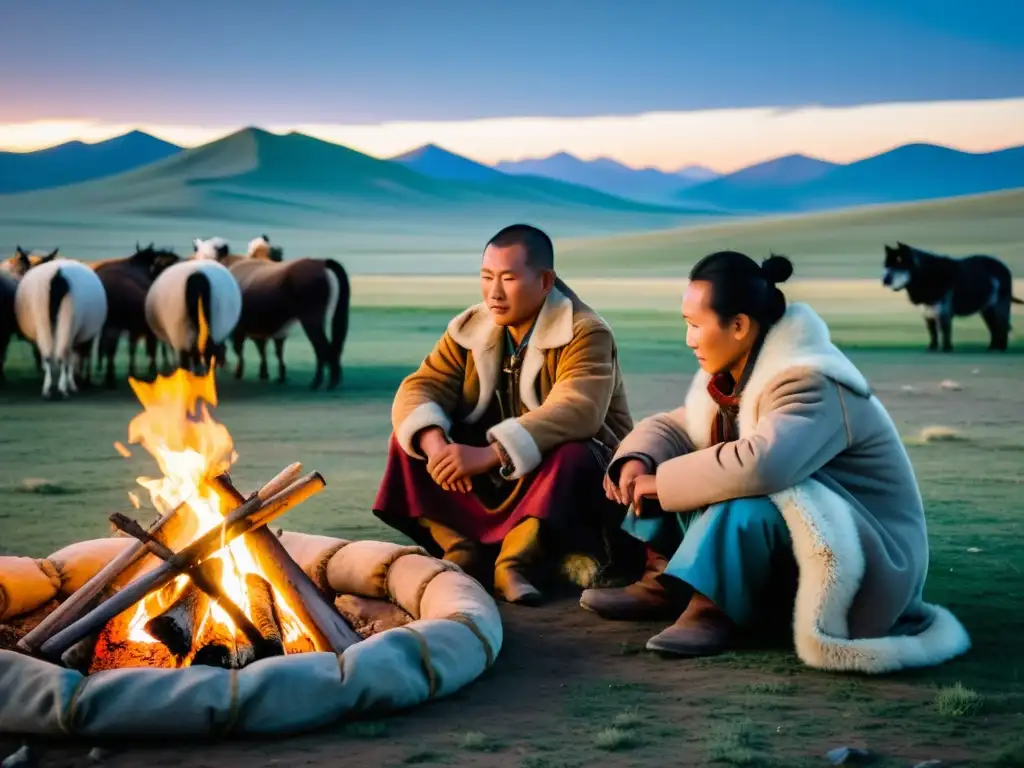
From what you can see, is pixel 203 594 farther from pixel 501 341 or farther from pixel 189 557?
pixel 501 341

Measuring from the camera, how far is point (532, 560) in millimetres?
4520

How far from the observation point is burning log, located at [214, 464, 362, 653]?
11.7 feet

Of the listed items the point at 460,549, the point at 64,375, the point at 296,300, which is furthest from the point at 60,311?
the point at 460,549

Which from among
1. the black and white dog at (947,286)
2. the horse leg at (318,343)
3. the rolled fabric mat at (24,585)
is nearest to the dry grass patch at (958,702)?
the rolled fabric mat at (24,585)

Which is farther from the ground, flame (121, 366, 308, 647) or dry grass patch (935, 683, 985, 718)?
flame (121, 366, 308, 647)

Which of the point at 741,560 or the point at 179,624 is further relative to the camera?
the point at 741,560

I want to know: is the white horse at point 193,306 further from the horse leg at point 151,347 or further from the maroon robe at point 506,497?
the maroon robe at point 506,497

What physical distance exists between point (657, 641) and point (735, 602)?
24 cm

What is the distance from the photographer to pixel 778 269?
3.78 m

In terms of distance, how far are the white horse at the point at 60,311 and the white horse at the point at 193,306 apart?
18.1 inches

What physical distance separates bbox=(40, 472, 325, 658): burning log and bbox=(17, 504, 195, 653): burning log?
0.20ft

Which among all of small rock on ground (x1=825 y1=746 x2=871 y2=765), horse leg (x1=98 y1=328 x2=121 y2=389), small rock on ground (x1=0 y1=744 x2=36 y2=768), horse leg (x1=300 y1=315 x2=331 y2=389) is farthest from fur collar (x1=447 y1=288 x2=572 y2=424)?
horse leg (x1=98 y1=328 x2=121 y2=389)

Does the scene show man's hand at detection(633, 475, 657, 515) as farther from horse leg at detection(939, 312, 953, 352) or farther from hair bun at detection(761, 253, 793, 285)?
horse leg at detection(939, 312, 953, 352)

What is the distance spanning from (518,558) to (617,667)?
2.74 ft
